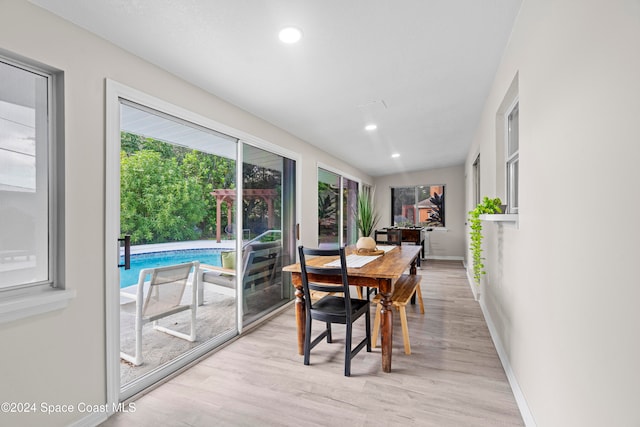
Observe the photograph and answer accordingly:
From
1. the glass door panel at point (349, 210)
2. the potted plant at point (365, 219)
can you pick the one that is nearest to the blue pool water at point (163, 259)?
the potted plant at point (365, 219)

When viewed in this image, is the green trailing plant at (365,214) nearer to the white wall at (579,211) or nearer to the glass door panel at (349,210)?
the glass door panel at (349,210)

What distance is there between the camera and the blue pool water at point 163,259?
2.13 meters

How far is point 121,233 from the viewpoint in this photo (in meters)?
2.03

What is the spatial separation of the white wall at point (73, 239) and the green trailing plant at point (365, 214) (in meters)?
4.92

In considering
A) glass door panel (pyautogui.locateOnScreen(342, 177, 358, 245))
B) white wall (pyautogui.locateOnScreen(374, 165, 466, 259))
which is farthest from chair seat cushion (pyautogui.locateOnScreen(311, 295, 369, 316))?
white wall (pyautogui.locateOnScreen(374, 165, 466, 259))

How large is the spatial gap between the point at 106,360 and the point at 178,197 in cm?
122

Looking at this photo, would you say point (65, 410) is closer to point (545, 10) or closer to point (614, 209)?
point (614, 209)

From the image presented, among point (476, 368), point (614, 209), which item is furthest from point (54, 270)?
point (476, 368)

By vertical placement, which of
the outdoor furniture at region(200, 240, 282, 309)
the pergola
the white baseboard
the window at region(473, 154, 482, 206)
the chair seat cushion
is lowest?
the white baseboard

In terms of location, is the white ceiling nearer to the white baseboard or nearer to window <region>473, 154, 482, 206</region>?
window <region>473, 154, 482, 206</region>

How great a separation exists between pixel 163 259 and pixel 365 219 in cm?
453

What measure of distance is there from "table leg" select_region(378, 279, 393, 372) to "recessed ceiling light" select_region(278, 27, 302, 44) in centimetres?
178

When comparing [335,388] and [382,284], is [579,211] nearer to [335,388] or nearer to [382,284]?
Answer: [382,284]

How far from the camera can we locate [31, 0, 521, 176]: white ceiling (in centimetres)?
168
